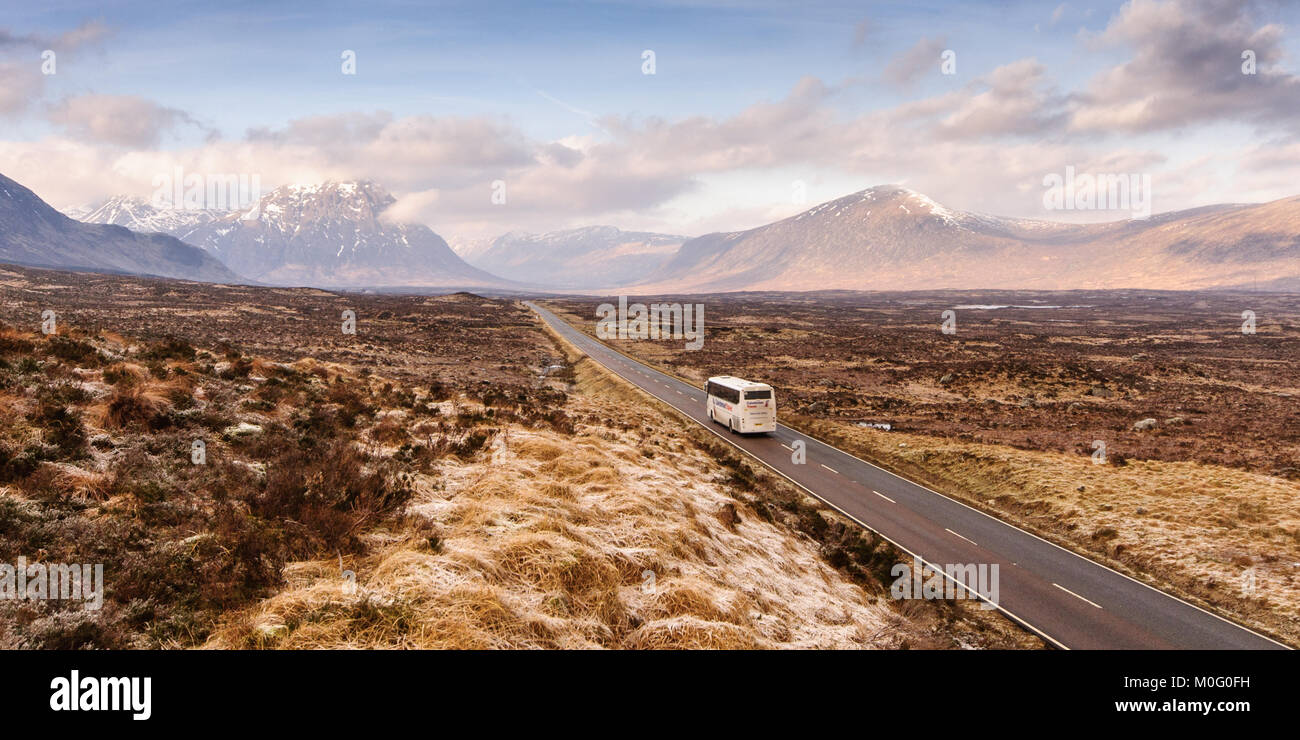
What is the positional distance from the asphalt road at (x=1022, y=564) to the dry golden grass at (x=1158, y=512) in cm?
114

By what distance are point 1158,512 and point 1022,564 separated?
8.20 meters

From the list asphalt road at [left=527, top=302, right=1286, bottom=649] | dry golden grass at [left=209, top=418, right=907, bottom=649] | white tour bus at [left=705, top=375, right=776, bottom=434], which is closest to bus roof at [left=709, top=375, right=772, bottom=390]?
white tour bus at [left=705, top=375, right=776, bottom=434]

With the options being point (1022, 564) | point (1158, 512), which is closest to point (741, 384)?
point (1022, 564)

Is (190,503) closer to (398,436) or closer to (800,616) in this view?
(398,436)

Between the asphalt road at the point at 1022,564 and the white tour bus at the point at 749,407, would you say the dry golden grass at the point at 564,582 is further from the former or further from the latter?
the white tour bus at the point at 749,407

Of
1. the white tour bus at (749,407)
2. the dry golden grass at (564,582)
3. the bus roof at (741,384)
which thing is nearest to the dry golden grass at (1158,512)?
the white tour bus at (749,407)

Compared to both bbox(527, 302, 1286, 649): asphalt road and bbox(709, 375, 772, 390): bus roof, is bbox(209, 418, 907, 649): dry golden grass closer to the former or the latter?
bbox(527, 302, 1286, 649): asphalt road

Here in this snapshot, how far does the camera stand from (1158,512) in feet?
69.6

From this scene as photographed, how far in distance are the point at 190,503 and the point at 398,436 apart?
252 inches

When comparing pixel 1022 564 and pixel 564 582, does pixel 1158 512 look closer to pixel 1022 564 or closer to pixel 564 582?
pixel 1022 564
